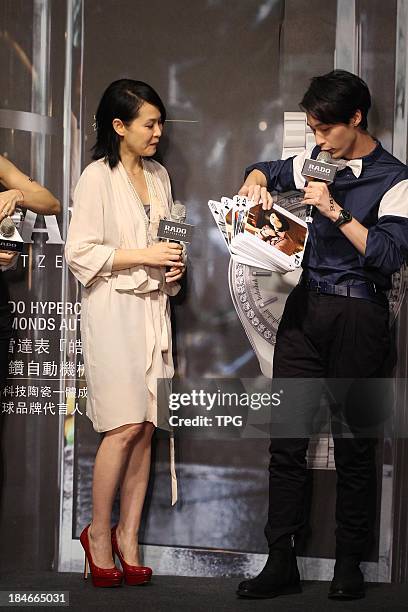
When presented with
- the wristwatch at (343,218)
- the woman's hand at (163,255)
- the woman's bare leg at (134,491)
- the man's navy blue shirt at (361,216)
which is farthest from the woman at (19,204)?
the wristwatch at (343,218)

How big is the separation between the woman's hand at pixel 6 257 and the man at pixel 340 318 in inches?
34.4

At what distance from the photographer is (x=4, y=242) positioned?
309 centimetres

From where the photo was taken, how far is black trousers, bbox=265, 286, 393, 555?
3.04 metres

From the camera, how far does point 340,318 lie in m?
3.02

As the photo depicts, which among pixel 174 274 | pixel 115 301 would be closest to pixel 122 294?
pixel 115 301

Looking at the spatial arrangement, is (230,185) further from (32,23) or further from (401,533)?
(401,533)

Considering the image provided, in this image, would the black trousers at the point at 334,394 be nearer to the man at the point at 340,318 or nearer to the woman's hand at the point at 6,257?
the man at the point at 340,318

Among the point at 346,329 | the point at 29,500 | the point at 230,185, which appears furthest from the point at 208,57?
the point at 29,500

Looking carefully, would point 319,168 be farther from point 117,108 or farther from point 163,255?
point 117,108

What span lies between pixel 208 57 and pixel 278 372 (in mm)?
1182

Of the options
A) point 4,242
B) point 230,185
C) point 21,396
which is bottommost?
point 21,396

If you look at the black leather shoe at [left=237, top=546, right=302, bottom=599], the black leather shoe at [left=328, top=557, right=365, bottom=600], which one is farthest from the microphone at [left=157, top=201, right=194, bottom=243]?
the black leather shoe at [left=328, top=557, right=365, bottom=600]

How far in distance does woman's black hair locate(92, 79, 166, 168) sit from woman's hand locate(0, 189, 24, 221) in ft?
1.02

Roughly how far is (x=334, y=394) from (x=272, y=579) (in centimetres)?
67
